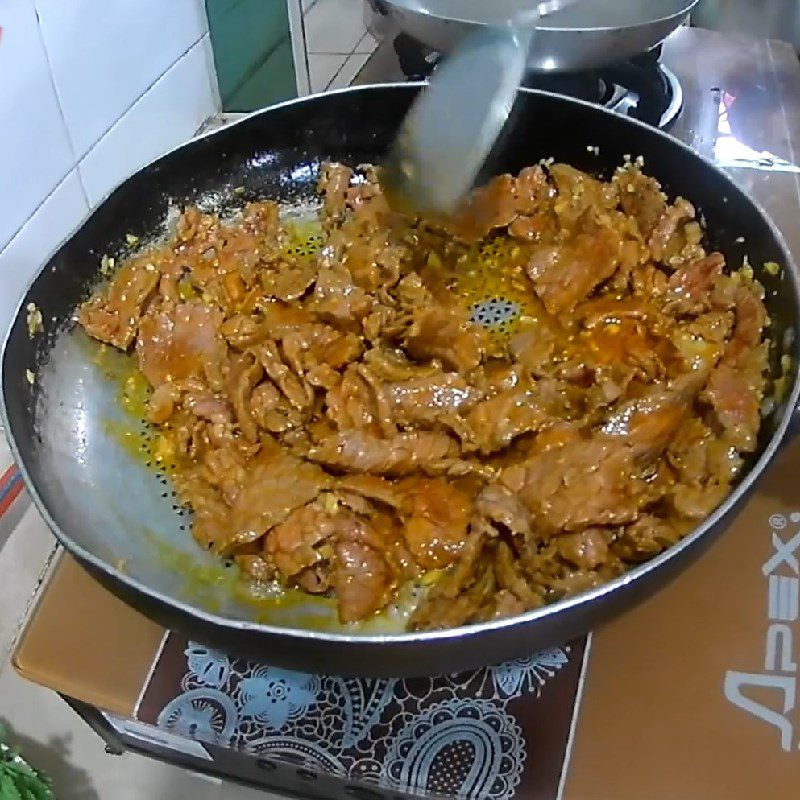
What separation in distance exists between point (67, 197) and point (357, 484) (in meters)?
0.74

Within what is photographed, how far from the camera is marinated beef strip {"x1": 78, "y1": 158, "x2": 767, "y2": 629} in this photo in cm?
85

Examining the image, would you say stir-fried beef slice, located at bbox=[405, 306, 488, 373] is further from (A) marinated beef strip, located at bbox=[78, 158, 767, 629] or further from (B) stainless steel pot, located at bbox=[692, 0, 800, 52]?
(B) stainless steel pot, located at bbox=[692, 0, 800, 52]

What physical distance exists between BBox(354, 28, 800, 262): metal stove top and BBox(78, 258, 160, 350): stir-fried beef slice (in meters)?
0.58

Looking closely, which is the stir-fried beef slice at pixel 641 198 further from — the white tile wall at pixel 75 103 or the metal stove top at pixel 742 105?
the white tile wall at pixel 75 103

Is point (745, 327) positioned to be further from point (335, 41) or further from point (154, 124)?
point (335, 41)

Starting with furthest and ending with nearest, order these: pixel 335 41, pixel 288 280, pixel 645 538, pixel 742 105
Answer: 1. pixel 335 41
2. pixel 742 105
3. pixel 288 280
4. pixel 645 538

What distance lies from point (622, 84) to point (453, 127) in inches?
20.1

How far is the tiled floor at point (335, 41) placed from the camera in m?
Answer: 2.57

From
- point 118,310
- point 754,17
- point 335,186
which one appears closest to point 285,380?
point 118,310

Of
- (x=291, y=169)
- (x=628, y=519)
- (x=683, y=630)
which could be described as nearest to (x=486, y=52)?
(x=291, y=169)

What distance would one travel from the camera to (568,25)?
4.30 ft

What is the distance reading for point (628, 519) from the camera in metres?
0.84

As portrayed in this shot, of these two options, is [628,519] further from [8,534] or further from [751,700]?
[8,534]

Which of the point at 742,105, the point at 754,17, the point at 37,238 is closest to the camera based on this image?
the point at 37,238
